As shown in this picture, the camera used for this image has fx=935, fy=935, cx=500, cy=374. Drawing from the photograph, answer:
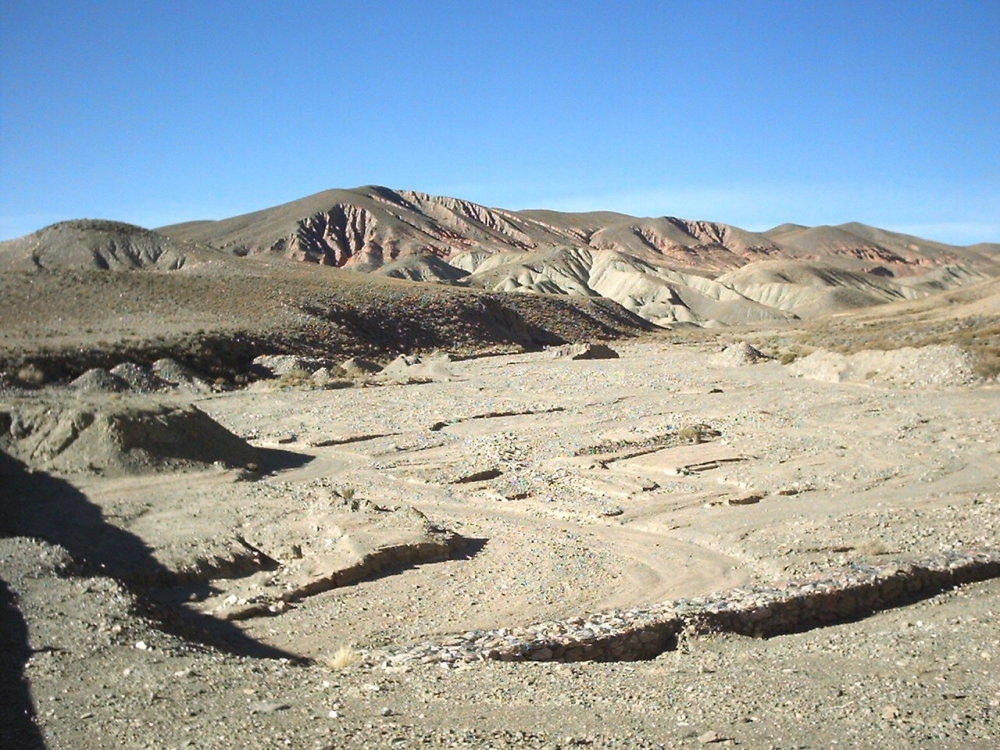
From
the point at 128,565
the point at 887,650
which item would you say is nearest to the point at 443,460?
the point at 128,565

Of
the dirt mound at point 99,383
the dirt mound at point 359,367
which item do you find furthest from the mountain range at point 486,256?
the dirt mound at point 99,383

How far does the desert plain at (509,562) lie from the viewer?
22.7ft

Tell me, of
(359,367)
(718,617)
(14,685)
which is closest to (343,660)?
(14,685)

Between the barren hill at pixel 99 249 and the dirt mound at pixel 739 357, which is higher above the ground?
the barren hill at pixel 99 249

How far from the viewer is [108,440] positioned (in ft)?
60.2

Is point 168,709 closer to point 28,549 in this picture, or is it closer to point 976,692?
point 28,549

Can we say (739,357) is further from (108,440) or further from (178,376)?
(108,440)

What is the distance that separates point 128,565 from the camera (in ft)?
39.9

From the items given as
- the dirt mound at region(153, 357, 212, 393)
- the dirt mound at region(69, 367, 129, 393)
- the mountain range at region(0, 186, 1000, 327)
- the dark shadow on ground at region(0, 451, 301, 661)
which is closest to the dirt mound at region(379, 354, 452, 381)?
the dirt mound at region(153, 357, 212, 393)

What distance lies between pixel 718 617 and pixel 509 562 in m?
4.00

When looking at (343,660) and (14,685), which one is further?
(343,660)

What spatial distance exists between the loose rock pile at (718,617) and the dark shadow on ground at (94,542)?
210 centimetres

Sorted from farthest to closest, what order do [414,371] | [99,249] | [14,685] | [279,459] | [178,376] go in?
[99,249] < [414,371] < [178,376] < [279,459] < [14,685]

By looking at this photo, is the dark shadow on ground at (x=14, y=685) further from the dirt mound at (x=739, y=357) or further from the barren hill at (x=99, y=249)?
the barren hill at (x=99, y=249)
